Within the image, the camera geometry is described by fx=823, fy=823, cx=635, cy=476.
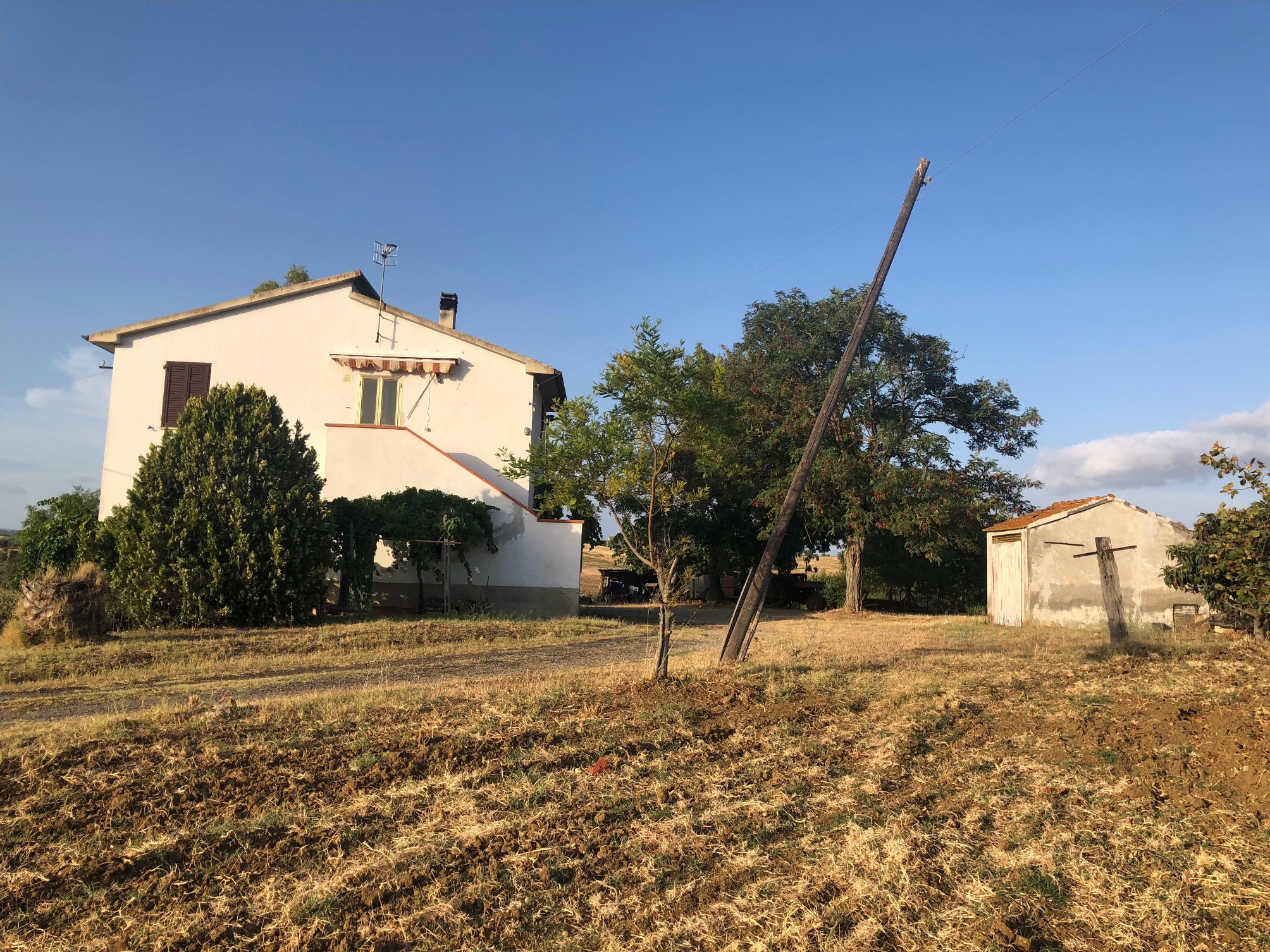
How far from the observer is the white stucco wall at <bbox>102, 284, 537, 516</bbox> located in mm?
22594

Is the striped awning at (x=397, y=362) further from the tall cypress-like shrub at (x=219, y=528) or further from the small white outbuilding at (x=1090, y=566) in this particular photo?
the small white outbuilding at (x=1090, y=566)

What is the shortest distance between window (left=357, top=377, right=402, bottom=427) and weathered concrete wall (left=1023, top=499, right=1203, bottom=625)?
57.5ft

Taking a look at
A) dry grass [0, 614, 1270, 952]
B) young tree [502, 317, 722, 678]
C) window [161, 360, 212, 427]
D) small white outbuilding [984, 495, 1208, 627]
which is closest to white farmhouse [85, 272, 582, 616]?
window [161, 360, 212, 427]

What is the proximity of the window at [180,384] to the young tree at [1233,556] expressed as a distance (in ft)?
75.0

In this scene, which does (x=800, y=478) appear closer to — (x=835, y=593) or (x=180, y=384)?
(x=180, y=384)

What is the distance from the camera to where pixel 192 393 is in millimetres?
22594

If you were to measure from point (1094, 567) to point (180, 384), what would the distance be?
25060mm

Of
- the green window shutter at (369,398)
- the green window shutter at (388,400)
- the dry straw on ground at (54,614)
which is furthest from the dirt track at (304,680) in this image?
the green window shutter at (369,398)

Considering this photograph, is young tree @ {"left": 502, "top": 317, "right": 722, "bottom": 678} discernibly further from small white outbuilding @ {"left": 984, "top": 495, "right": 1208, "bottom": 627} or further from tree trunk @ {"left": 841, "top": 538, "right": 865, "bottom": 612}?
tree trunk @ {"left": 841, "top": 538, "right": 865, "bottom": 612}

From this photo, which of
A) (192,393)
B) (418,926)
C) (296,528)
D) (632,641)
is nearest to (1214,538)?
(632,641)

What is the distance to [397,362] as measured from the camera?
22.8 metres

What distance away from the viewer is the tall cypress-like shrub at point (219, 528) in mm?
15758

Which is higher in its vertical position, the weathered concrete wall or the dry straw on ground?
the weathered concrete wall

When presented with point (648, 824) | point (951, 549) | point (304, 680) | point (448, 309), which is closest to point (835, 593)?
point (951, 549)
